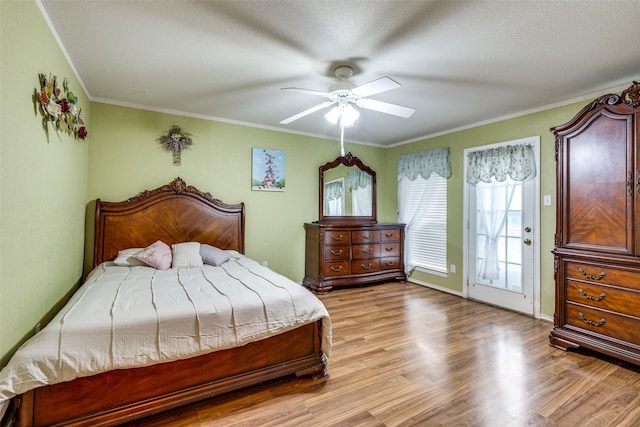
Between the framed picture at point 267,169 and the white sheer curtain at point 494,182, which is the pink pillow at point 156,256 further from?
the white sheer curtain at point 494,182

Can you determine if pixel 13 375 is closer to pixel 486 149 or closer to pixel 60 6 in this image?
pixel 60 6

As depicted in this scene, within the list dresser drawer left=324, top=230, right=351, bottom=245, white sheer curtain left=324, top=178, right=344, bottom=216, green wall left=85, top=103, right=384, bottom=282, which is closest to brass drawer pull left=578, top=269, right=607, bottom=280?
dresser drawer left=324, top=230, right=351, bottom=245

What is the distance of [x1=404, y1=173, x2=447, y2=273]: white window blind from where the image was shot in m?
4.56

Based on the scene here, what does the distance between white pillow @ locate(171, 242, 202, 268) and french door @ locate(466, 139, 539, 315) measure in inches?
139

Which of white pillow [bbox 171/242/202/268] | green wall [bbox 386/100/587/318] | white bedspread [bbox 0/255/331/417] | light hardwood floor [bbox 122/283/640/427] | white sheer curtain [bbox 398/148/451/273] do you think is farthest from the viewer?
white sheer curtain [bbox 398/148/451/273]

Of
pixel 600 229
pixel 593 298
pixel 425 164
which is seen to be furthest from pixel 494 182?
pixel 593 298

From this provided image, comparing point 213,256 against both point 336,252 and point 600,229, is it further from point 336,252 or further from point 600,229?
point 600,229

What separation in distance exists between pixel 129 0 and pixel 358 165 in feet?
12.6

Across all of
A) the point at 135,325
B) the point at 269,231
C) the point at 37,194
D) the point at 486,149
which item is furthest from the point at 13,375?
the point at 486,149

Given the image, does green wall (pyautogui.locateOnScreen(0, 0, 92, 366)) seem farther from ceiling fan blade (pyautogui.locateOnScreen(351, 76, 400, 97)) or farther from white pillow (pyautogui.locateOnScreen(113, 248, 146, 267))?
ceiling fan blade (pyautogui.locateOnScreen(351, 76, 400, 97))

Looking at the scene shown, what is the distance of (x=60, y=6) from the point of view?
181 cm

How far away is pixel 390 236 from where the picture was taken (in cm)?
488

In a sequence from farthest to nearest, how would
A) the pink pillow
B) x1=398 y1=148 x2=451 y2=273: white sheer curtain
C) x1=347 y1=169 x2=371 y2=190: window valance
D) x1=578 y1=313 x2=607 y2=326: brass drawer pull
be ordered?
1. x1=347 y1=169 x2=371 y2=190: window valance
2. x1=398 y1=148 x2=451 y2=273: white sheer curtain
3. the pink pillow
4. x1=578 y1=313 x2=607 y2=326: brass drawer pull

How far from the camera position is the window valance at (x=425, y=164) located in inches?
174
